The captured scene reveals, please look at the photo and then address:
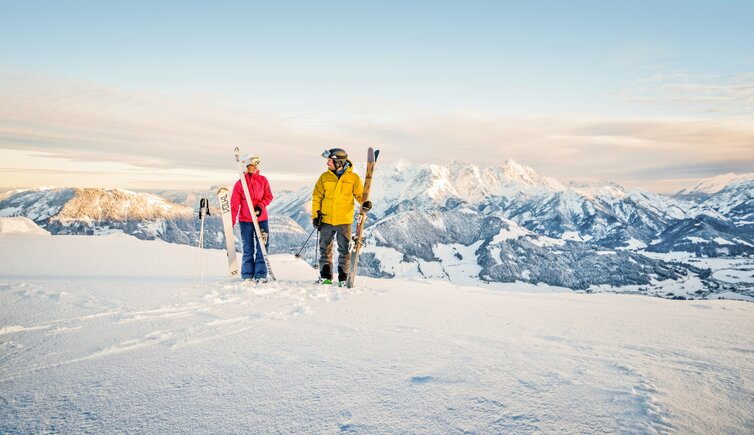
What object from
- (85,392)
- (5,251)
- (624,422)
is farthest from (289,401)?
(5,251)

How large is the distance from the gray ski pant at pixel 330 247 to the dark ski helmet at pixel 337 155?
1678 mm

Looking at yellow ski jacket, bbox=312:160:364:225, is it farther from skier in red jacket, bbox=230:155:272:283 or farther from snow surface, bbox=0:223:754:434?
snow surface, bbox=0:223:754:434

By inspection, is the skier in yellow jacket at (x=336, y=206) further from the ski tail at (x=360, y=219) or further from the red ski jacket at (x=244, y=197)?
the red ski jacket at (x=244, y=197)

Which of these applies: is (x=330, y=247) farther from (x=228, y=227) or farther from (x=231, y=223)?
(x=228, y=227)

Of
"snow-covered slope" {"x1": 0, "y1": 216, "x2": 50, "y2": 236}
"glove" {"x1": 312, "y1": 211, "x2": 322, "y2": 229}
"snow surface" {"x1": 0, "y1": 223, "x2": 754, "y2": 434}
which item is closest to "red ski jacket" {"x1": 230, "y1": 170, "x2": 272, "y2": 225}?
"glove" {"x1": 312, "y1": 211, "x2": 322, "y2": 229}

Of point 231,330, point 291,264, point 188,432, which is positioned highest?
point 188,432

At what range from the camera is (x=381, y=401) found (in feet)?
10.0

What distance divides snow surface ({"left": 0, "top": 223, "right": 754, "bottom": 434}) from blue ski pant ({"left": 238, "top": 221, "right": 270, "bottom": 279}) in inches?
95.5

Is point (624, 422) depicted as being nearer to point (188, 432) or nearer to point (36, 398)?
point (188, 432)

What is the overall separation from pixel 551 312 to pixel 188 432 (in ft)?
22.5

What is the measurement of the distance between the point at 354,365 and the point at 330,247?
673 centimetres

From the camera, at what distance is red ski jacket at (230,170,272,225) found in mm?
10547

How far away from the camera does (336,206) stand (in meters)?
10.1

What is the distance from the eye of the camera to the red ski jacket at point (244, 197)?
10.5m
